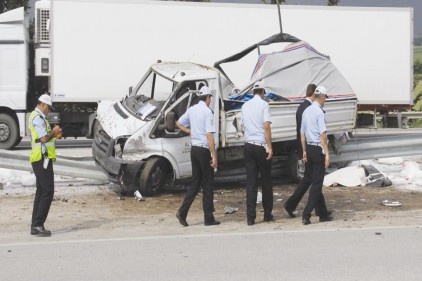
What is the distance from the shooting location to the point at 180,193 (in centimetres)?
1206

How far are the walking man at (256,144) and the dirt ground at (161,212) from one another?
428mm

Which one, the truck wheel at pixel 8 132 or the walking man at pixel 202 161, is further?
the truck wheel at pixel 8 132

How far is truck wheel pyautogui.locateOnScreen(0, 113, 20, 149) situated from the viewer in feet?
59.3

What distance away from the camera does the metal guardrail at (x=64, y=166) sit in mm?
11906

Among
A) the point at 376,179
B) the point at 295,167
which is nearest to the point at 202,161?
the point at 295,167

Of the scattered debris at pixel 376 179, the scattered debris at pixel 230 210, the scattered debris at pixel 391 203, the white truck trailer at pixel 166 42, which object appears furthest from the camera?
the white truck trailer at pixel 166 42

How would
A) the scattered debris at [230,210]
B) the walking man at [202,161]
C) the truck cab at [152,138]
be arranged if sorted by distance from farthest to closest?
the truck cab at [152,138] → the scattered debris at [230,210] → the walking man at [202,161]

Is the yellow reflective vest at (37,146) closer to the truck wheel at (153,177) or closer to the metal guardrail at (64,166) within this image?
the truck wheel at (153,177)

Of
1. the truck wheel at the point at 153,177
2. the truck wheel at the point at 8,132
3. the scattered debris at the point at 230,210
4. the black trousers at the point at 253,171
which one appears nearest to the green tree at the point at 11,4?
the truck wheel at the point at 8,132

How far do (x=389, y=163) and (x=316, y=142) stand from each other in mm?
6235

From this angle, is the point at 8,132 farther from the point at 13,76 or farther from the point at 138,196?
the point at 138,196

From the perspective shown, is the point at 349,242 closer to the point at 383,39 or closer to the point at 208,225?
the point at 208,225

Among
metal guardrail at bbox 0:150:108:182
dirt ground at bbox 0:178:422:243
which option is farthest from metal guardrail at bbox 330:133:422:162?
metal guardrail at bbox 0:150:108:182

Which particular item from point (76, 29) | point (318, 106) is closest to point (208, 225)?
point (318, 106)
